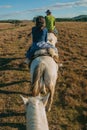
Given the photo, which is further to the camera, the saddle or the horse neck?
the saddle

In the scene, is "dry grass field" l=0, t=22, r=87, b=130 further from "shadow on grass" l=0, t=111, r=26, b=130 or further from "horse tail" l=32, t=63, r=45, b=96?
"horse tail" l=32, t=63, r=45, b=96

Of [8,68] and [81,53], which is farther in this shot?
[81,53]

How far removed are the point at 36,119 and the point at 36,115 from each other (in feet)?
0.54

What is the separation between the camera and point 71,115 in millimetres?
11922

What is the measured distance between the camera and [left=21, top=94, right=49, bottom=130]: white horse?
623 cm

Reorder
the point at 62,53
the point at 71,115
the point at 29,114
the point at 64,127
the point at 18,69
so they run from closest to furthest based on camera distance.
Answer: the point at 29,114
the point at 64,127
the point at 71,115
the point at 18,69
the point at 62,53

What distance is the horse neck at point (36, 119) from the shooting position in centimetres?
619

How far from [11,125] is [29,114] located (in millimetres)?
4629

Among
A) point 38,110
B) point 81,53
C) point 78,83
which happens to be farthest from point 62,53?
point 38,110

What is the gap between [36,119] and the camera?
6375mm

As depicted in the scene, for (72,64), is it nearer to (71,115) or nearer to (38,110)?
(71,115)

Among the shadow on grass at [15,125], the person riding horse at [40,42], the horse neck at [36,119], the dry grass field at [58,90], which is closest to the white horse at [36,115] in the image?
the horse neck at [36,119]

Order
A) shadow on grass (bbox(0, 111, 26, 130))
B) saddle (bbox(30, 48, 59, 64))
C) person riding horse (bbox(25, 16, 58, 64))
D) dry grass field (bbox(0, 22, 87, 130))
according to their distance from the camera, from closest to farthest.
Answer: shadow on grass (bbox(0, 111, 26, 130)) → dry grass field (bbox(0, 22, 87, 130)) → saddle (bbox(30, 48, 59, 64)) → person riding horse (bbox(25, 16, 58, 64))

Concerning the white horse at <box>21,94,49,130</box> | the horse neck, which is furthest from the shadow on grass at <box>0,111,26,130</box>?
the horse neck
